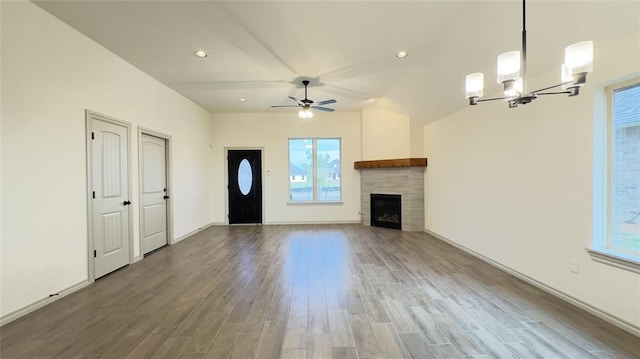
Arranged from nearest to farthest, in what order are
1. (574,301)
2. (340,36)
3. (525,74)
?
(525,74)
(574,301)
(340,36)

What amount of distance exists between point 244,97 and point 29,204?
3.94 meters

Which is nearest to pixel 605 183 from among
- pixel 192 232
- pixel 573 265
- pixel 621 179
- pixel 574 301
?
pixel 621 179

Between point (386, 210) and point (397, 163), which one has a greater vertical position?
point (397, 163)

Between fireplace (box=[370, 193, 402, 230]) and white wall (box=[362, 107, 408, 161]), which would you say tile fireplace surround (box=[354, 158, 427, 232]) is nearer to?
fireplace (box=[370, 193, 402, 230])

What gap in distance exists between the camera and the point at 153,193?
4.75 meters

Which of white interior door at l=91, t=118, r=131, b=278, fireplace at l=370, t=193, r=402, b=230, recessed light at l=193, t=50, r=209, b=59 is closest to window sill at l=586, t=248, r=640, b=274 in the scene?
fireplace at l=370, t=193, r=402, b=230

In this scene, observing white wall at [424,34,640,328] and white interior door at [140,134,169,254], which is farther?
white interior door at [140,134,169,254]

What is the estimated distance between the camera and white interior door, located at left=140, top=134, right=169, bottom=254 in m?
4.46

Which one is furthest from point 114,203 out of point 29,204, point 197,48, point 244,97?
point 244,97

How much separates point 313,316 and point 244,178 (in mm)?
5398

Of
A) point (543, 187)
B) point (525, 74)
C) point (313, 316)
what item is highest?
point (525, 74)

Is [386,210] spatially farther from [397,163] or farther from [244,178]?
[244,178]

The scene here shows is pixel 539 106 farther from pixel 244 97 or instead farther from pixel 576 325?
pixel 244 97

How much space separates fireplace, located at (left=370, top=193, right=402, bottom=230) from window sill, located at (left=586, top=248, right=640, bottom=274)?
402 cm
